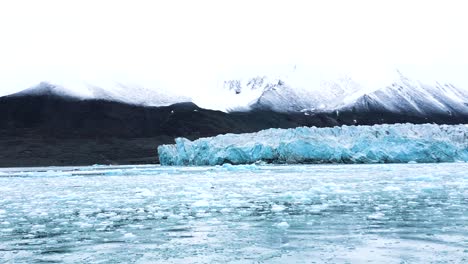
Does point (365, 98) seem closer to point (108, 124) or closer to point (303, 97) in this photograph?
point (303, 97)

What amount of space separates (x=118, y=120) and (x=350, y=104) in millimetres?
70596

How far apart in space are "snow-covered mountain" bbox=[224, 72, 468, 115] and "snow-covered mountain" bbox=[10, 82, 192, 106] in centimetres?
2881

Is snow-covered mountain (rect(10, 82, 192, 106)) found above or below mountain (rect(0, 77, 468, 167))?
above

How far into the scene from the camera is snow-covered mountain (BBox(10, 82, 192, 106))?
16275 cm

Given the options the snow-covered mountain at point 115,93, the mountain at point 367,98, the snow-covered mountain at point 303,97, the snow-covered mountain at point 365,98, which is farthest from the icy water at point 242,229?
the snow-covered mountain at point 303,97

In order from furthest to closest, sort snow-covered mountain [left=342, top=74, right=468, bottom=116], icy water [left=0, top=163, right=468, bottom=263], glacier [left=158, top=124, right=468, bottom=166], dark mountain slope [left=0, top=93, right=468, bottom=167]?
1. snow-covered mountain [left=342, top=74, right=468, bottom=116]
2. dark mountain slope [left=0, top=93, right=468, bottom=167]
3. glacier [left=158, top=124, right=468, bottom=166]
4. icy water [left=0, top=163, right=468, bottom=263]

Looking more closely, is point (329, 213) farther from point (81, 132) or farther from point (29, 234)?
point (81, 132)

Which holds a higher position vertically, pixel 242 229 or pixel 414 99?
pixel 414 99

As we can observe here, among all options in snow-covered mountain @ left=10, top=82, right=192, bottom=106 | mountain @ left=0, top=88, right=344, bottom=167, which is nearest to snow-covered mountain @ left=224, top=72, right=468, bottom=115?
mountain @ left=0, top=88, right=344, bottom=167

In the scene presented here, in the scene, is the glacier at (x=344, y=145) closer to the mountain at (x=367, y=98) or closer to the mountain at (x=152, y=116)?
the mountain at (x=152, y=116)

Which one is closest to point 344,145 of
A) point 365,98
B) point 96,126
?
point 96,126

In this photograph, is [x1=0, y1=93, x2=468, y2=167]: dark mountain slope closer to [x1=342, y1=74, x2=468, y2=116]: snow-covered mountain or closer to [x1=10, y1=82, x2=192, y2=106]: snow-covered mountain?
[x1=10, y1=82, x2=192, y2=106]: snow-covered mountain

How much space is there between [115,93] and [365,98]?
77.0 metres

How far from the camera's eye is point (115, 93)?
168125 millimetres
